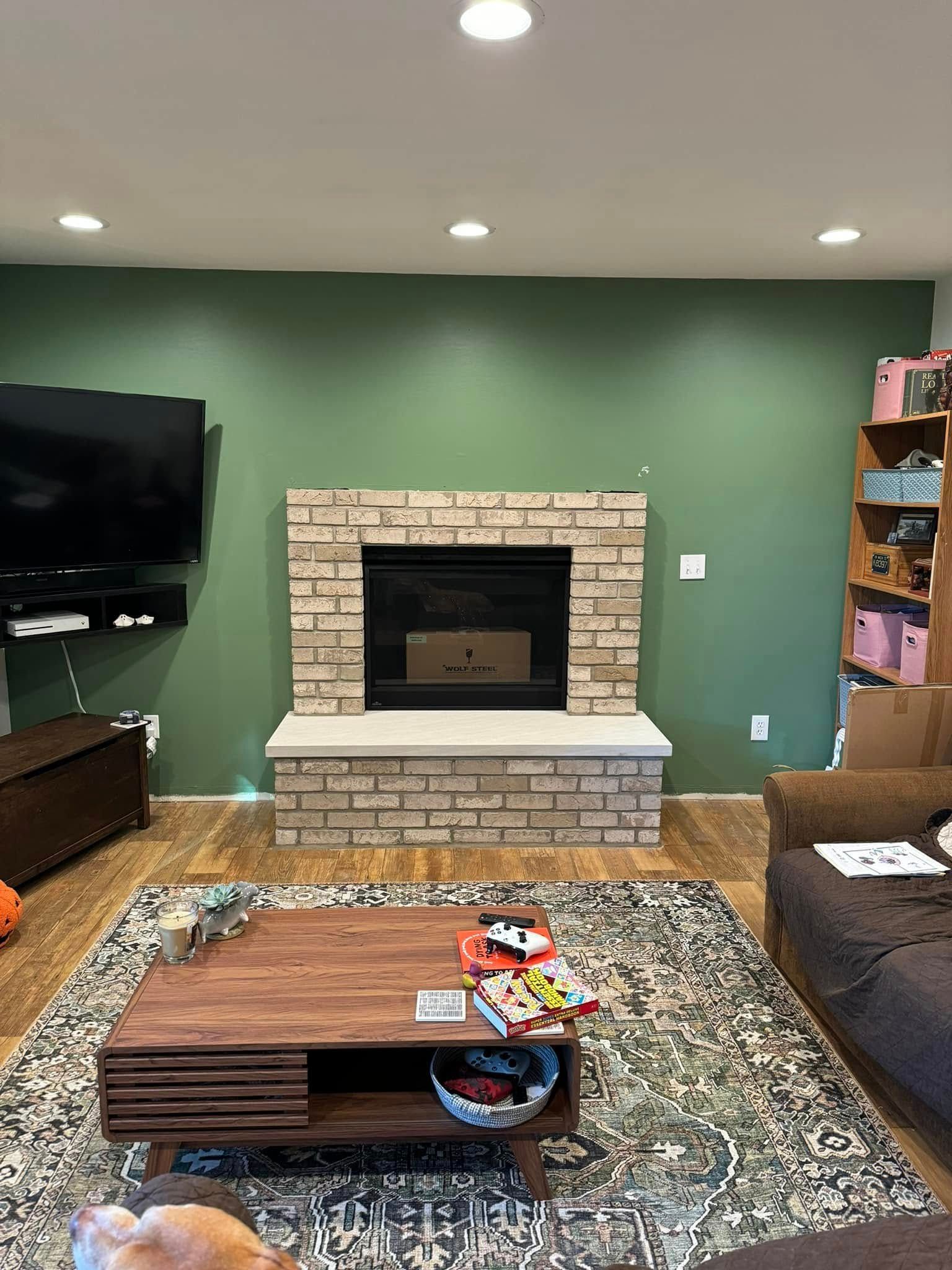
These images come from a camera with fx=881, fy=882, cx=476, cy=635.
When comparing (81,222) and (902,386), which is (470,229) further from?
(902,386)

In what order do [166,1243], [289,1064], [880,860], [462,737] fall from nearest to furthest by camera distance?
[166,1243]
[289,1064]
[880,860]
[462,737]

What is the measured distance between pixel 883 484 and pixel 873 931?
2250mm

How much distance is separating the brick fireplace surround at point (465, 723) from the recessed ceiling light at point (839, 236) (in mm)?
1200

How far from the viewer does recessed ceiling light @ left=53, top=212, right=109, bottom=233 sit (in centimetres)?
301

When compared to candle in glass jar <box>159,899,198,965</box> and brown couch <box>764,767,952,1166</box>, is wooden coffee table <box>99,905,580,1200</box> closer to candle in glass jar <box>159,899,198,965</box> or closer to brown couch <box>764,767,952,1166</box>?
candle in glass jar <box>159,899,198,965</box>

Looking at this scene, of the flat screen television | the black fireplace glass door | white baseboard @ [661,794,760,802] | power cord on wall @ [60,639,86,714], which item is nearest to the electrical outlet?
the black fireplace glass door

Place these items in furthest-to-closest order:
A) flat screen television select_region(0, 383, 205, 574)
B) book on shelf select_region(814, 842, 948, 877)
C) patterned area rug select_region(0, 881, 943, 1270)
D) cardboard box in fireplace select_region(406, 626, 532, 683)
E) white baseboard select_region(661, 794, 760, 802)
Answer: white baseboard select_region(661, 794, 760, 802)
cardboard box in fireplace select_region(406, 626, 532, 683)
flat screen television select_region(0, 383, 205, 574)
book on shelf select_region(814, 842, 948, 877)
patterned area rug select_region(0, 881, 943, 1270)

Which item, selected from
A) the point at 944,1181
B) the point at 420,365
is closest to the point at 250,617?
the point at 420,365

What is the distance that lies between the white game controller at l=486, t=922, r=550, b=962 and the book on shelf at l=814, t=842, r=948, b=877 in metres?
0.93

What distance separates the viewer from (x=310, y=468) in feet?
13.0

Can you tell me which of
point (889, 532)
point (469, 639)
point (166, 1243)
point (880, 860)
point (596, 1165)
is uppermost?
point (889, 532)

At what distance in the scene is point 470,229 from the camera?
312 cm

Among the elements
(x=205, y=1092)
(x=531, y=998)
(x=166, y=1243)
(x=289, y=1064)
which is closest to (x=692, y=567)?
(x=531, y=998)

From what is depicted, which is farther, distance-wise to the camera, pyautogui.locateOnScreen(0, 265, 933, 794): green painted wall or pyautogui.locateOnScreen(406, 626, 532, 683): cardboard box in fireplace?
pyautogui.locateOnScreen(406, 626, 532, 683): cardboard box in fireplace
